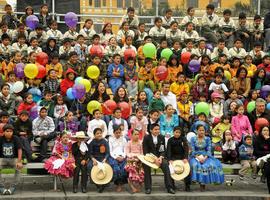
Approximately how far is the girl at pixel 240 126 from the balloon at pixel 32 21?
682 cm

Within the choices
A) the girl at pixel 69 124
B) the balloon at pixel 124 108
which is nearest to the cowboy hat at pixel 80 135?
the girl at pixel 69 124

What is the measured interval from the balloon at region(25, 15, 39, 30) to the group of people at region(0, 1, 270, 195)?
0.21 meters

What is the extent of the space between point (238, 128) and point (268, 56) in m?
4.04

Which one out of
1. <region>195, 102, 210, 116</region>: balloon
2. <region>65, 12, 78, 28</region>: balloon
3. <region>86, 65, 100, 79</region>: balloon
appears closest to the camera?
<region>195, 102, 210, 116</region>: balloon

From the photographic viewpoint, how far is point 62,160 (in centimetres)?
1461

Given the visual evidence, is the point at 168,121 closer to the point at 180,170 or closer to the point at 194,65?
the point at 180,170

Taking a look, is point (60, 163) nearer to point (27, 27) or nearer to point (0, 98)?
point (0, 98)

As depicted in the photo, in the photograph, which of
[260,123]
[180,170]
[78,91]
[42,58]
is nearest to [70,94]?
[78,91]

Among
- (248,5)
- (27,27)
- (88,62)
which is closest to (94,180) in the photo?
(88,62)

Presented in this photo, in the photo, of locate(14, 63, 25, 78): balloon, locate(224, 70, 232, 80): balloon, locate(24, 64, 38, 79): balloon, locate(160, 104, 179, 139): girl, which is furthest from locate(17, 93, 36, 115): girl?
locate(224, 70, 232, 80): balloon

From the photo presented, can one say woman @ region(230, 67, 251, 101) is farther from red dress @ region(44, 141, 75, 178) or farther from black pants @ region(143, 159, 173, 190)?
red dress @ region(44, 141, 75, 178)

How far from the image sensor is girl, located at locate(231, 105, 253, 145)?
1622 centimetres

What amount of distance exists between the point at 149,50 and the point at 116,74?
48.6 inches

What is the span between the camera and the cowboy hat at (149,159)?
48.4ft
